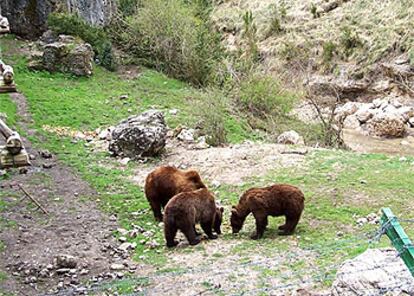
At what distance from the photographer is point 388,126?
22453 mm

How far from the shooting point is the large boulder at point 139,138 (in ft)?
44.5

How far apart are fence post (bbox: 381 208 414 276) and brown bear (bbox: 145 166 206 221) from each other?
5297 mm

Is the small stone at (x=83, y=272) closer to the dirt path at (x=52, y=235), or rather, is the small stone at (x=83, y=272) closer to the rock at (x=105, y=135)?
the dirt path at (x=52, y=235)

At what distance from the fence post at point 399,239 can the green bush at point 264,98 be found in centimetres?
1506

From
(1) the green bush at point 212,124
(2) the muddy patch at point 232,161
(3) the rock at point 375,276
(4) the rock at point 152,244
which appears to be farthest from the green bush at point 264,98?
(3) the rock at point 375,276

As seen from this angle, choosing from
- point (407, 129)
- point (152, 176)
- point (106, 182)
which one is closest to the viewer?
point (152, 176)

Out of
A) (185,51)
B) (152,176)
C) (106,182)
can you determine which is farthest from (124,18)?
(152,176)

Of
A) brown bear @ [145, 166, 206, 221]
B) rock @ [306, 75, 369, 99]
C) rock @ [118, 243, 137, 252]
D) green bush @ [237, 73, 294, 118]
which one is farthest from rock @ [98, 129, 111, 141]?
rock @ [306, 75, 369, 99]

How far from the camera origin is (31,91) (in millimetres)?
19438

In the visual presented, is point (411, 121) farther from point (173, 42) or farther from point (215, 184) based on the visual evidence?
point (215, 184)

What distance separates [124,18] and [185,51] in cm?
433

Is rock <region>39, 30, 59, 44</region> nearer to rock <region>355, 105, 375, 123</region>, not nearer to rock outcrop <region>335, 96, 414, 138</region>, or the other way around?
rock outcrop <region>335, 96, 414, 138</region>

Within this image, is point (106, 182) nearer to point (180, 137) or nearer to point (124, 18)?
point (180, 137)

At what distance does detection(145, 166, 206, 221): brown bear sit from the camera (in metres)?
9.70
